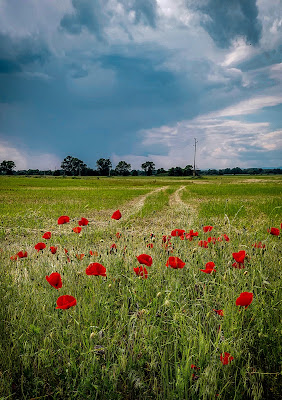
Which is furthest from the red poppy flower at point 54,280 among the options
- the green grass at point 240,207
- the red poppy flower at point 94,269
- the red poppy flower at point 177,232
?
the green grass at point 240,207

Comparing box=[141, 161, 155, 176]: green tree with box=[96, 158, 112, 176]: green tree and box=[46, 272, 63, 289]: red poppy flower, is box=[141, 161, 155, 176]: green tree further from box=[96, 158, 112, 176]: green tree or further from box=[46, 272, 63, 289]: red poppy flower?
box=[46, 272, 63, 289]: red poppy flower

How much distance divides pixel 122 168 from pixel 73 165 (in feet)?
98.9

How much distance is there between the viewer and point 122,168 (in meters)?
164

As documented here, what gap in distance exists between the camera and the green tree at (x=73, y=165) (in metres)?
159

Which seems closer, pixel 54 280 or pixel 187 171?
pixel 54 280

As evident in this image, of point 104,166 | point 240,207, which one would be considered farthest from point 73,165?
point 240,207

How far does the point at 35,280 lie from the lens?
10.9ft

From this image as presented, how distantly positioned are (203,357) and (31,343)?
56.1 inches

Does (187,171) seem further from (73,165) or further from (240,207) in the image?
(240,207)

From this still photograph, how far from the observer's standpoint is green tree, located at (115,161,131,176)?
162m

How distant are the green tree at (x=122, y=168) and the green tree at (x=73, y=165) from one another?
786 inches

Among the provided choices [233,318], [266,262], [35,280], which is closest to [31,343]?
[35,280]

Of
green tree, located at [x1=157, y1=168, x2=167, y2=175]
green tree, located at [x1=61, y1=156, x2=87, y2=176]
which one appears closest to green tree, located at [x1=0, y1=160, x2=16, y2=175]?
green tree, located at [x1=61, y1=156, x2=87, y2=176]

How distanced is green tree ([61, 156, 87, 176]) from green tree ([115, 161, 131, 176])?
19975mm
